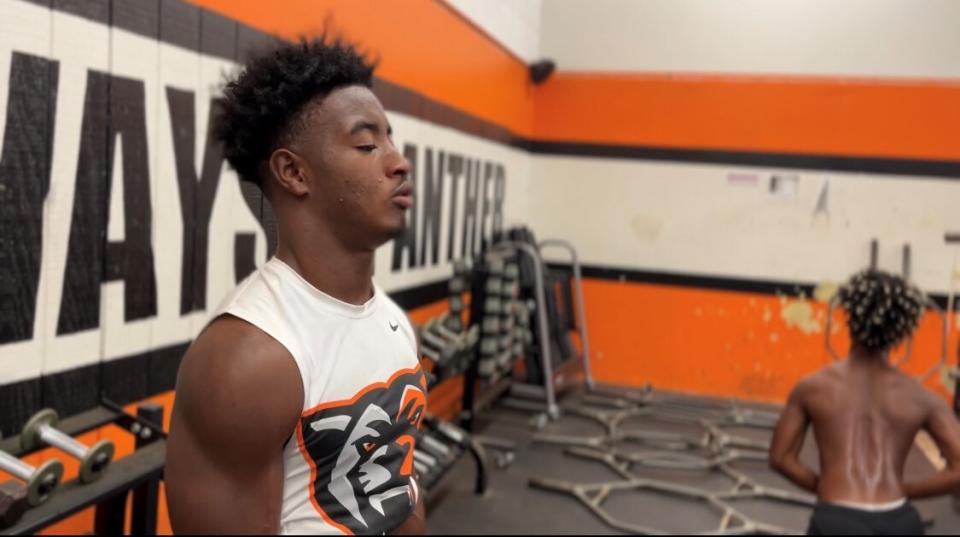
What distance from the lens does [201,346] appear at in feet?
3.17

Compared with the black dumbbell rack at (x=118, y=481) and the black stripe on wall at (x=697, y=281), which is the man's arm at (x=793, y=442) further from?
the black stripe on wall at (x=697, y=281)

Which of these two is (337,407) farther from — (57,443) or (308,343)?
(57,443)

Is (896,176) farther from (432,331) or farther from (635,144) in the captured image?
(432,331)

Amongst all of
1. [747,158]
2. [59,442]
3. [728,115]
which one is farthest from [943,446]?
[728,115]

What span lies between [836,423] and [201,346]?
189cm

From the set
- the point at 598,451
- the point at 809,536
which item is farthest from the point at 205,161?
the point at 598,451

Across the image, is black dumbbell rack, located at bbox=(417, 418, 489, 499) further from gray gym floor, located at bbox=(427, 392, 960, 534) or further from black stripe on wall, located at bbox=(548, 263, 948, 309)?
black stripe on wall, located at bbox=(548, 263, 948, 309)

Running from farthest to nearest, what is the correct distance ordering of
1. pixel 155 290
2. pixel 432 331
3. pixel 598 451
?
pixel 598 451 < pixel 432 331 < pixel 155 290

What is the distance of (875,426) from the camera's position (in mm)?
2186

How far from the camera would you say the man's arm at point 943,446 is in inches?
85.4

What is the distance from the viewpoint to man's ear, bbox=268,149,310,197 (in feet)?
3.43

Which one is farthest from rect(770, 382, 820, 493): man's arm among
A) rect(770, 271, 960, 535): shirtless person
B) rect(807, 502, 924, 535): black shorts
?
rect(807, 502, 924, 535): black shorts

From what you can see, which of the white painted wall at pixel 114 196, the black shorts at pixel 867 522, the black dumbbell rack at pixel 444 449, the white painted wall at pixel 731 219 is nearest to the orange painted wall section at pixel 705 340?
the white painted wall at pixel 731 219

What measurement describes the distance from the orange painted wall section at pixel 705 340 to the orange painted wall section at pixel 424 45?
158cm
